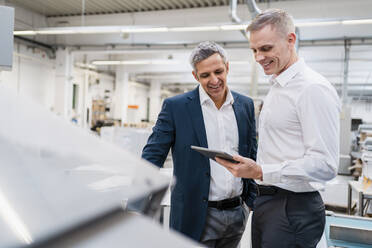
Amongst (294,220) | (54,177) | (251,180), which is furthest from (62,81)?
(54,177)

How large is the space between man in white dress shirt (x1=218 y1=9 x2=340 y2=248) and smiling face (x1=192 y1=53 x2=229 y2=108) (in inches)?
10.7

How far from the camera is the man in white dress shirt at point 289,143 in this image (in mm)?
1051

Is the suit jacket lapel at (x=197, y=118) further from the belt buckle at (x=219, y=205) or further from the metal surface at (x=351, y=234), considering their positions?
the metal surface at (x=351, y=234)

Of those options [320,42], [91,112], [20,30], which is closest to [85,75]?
[91,112]

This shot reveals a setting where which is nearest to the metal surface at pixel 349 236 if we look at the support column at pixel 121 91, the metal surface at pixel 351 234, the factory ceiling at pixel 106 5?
the metal surface at pixel 351 234

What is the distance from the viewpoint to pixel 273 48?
3.72ft

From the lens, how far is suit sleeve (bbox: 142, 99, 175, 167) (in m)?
1.41

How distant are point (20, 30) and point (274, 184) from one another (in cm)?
706

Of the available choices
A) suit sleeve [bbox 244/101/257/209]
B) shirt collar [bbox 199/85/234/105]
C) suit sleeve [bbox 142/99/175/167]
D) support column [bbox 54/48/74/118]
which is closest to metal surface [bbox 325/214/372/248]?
suit sleeve [bbox 244/101/257/209]

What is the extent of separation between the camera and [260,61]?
117 cm

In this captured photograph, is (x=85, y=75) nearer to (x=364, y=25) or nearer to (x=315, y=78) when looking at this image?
(x=364, y=25)

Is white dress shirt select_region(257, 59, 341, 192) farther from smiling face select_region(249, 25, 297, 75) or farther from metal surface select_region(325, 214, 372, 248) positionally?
metal surface select_region(325, 214, 372, 248)

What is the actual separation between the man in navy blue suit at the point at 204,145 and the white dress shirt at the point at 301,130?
28 centimetres

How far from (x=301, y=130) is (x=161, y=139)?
60cm
